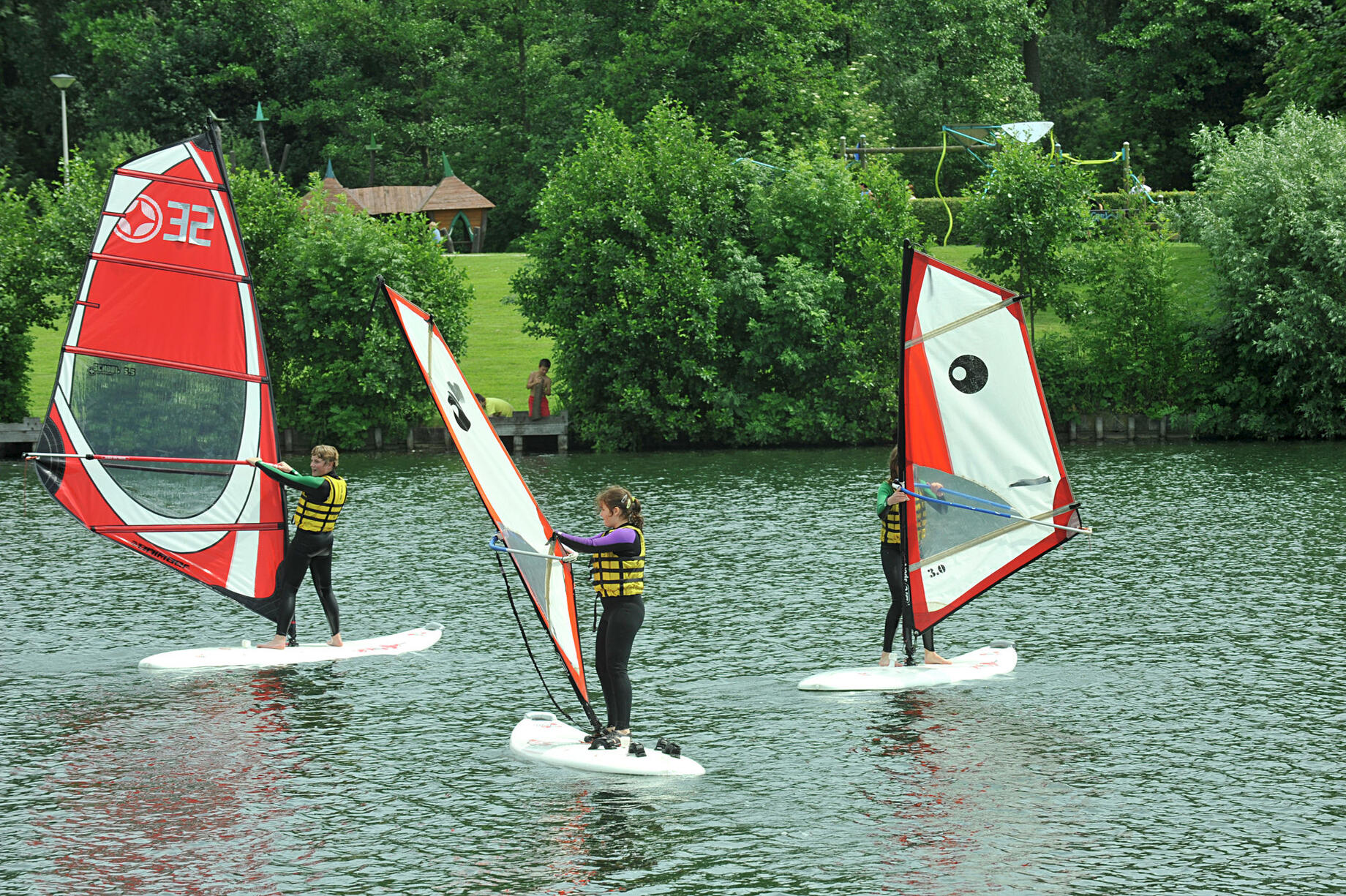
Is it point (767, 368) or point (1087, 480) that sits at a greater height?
point (767, 368)

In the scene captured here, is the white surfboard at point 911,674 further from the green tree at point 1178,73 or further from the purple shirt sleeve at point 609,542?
the green tree at point 1178,73

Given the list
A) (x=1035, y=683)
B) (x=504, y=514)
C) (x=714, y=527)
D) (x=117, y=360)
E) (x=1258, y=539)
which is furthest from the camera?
(x=714, y=527)

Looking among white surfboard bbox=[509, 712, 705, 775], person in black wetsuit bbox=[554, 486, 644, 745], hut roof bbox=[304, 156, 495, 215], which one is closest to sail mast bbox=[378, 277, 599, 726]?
person in black wetsuit bbox=[554, 486, 644, 745]

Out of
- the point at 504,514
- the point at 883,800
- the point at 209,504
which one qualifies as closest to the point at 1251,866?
the point at 883,800

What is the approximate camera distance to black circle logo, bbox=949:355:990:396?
46.0 feet

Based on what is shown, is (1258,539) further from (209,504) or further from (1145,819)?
(209,504)

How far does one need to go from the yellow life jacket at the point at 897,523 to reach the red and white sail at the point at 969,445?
0.8 inches

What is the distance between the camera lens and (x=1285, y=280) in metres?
37.5

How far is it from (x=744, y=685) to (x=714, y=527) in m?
10.6

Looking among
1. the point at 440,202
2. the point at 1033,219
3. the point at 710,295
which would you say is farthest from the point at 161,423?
the point at 440,202

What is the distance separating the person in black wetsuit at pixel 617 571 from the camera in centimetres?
1096

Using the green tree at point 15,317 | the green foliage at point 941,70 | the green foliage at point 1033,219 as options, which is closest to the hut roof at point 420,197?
the green foliage at point 941,70

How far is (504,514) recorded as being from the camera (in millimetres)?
10969

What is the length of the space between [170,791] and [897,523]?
700cm
